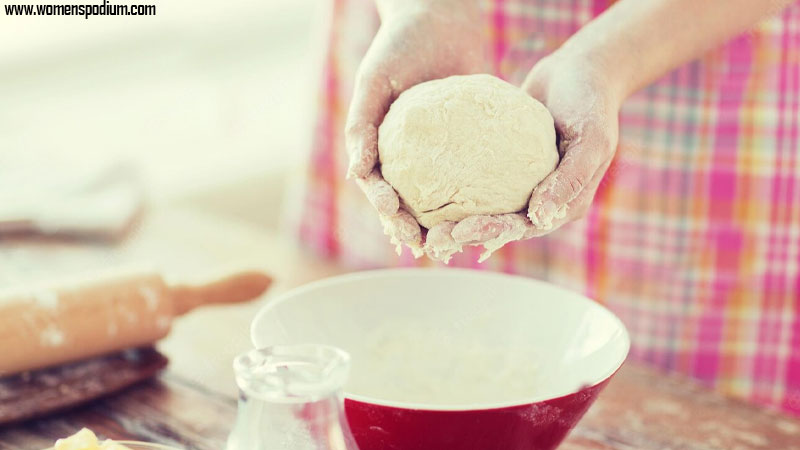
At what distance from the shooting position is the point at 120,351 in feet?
3.54

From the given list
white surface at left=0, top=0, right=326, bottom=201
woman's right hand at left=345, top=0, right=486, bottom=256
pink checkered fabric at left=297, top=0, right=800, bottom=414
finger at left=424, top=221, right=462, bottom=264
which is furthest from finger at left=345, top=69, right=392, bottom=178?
white surface at left=0, top=0, right=326, bottom=201

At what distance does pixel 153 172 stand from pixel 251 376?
3.10m

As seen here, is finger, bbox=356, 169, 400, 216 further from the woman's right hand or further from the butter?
the butter

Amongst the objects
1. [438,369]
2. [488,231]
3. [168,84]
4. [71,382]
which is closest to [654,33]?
[488,231]

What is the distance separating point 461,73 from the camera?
1.08 meters

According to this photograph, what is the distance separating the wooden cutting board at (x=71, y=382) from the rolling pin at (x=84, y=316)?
0.05 ft

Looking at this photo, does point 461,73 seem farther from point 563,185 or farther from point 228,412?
point 228,412

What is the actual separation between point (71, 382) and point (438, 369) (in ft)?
1.40

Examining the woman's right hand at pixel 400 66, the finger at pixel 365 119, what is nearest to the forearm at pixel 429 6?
the woman's right hand at pixel 400 66

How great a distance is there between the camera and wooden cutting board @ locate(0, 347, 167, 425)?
95cm

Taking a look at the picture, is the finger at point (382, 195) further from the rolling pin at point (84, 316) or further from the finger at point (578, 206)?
the rolling pin at point (84, 316)

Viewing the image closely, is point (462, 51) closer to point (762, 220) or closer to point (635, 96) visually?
point (635, 96)

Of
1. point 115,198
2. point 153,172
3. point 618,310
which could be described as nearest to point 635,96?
point 618,310

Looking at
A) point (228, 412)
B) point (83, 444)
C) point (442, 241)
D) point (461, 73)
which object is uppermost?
point (461, 73)
